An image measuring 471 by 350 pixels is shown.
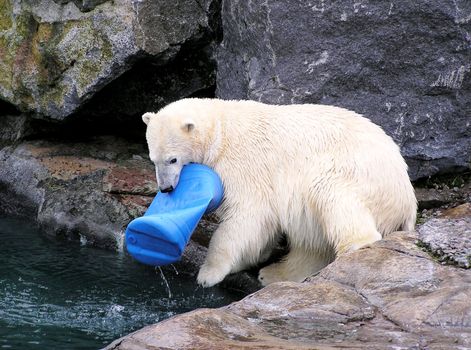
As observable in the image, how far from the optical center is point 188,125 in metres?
6.14

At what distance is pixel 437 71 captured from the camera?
746cm

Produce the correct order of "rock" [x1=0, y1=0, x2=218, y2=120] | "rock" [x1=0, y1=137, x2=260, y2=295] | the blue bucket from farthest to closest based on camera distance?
"rock" [x1=0, y1=0, x2=218, y2=120] < "rock" [x1=0, y1=137, x2=260, y2=295] < the blue bucket

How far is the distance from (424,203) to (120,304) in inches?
115

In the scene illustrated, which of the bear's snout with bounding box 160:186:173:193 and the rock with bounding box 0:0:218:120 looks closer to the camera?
the bear's snout with bounding box 160:186:173:193

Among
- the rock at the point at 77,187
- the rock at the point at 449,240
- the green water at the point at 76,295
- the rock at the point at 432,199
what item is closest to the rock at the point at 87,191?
the rock at the point at 77,187

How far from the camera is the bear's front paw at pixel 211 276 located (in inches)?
237

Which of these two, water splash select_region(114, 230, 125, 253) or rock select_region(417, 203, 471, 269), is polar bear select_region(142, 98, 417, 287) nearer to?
rock select_region(417, 203, 471, 269)

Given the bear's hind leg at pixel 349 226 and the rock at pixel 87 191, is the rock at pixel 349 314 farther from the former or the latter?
the rock at pixel 87 191

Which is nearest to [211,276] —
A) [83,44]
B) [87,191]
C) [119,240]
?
[119,240]

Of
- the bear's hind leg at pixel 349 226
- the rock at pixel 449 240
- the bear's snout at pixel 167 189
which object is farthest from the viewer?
the bear's snout at pixel 167 189

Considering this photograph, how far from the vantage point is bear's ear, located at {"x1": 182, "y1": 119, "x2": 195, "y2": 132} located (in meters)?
6.11

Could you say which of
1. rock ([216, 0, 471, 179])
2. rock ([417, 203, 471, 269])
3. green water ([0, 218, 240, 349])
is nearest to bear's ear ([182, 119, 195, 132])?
green water ([0, 218, 240, 349])

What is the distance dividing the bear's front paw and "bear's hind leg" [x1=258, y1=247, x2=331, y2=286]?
0.53m

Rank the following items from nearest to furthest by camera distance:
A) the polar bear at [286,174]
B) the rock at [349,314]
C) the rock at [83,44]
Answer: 1. the rock at [349,314]
2. the polar bear at [286,174]
3. the rock at [83,44]
